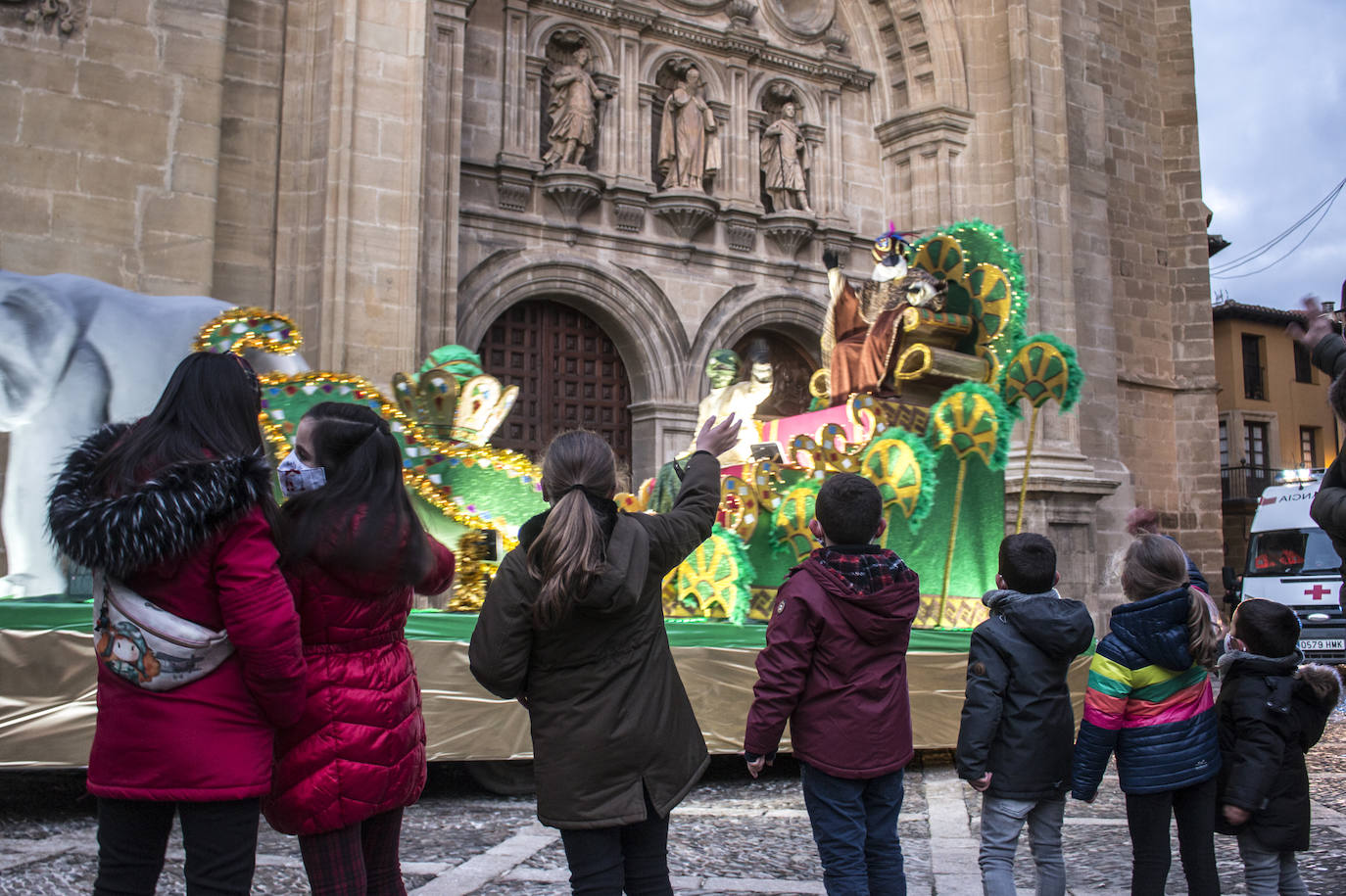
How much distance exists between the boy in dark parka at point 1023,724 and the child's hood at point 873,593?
1.35 feet

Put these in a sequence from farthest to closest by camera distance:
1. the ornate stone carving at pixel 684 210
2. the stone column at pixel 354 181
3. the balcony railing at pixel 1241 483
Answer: the balcony railing at pixel 1241 483 → the ornate stone carving at pixel 684 210 → the stone column at pixel 354 181

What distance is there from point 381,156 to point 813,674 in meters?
7.62

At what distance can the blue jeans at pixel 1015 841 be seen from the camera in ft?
10.8

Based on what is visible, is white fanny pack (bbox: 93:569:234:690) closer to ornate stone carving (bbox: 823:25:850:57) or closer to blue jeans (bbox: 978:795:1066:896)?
blue jeans (bbox: 978:795:1066:896)

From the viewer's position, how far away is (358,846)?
2410 mm

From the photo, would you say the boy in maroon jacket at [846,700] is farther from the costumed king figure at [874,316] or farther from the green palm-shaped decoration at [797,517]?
the costumed king figure at [874,316]

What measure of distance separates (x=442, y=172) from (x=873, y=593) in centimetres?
864

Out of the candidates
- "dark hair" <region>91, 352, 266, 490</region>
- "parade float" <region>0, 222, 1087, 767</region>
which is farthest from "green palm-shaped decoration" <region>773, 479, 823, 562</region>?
"dark hair" <region>91, 352, 266, 490</region>

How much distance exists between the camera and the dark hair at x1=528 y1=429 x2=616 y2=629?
2.42m

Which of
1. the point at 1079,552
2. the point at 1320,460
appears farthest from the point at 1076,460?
the point at 1320,460

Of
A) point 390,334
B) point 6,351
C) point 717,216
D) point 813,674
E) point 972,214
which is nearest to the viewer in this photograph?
point 813,674

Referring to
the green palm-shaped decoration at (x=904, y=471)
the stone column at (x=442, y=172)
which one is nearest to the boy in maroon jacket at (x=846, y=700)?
the green palm-shaped decoration at (x=904, y=471)

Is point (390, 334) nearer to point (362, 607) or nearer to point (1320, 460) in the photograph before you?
point (362, 607)

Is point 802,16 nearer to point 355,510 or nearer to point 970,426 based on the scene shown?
point 970,426
